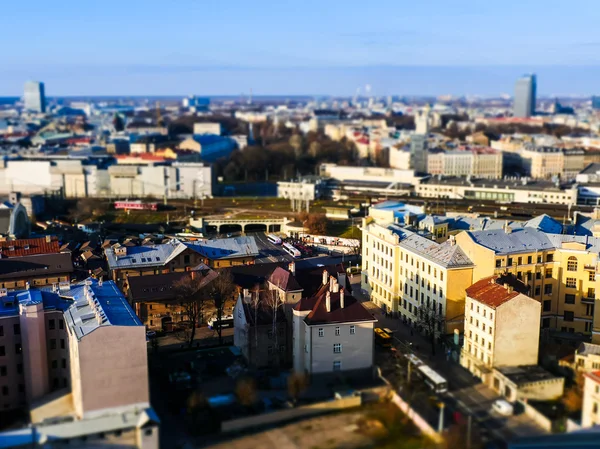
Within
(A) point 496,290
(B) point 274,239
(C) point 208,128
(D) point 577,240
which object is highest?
(C) point 208,128

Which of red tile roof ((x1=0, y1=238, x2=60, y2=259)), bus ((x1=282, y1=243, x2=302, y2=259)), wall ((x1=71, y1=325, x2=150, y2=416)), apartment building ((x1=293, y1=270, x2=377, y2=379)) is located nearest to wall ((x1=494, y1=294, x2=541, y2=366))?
apartment building ((x1=293, y1=270, x2=377, y2=379))

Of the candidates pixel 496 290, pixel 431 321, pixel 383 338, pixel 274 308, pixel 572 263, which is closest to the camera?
pixel 496 290

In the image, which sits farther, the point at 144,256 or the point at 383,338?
the point at 144,256

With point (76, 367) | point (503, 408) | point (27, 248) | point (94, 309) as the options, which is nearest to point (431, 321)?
point (503, 408)

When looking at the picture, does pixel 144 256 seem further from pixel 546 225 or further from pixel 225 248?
pixel 546 225

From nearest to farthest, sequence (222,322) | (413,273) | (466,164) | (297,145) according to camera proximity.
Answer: (222,322), (413,273), (466,164), (297,145)

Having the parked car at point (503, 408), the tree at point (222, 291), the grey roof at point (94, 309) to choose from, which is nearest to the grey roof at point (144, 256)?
the tree at point (222, 291)

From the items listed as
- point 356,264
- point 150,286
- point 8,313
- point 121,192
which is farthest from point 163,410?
point 121,192
